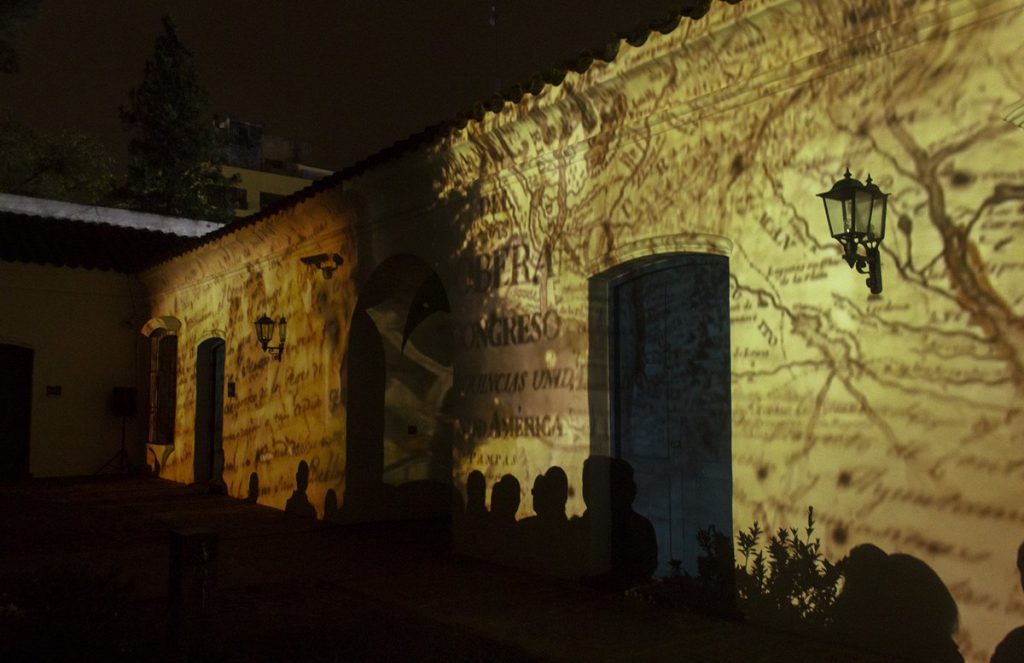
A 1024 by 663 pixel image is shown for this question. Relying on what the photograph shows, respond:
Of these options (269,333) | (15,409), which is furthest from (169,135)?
(269,333)

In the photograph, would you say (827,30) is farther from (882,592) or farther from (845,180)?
(882,592)

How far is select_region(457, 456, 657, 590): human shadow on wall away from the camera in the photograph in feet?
22.0

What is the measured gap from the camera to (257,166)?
4697 cm

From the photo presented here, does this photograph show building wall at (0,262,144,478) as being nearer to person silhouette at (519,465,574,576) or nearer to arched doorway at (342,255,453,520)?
arched doorway at (342,255,453,520)

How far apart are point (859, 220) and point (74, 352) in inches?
566

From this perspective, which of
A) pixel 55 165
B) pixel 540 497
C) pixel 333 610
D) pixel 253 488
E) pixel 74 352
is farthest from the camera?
pixel 55 165

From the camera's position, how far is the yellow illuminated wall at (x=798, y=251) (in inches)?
175

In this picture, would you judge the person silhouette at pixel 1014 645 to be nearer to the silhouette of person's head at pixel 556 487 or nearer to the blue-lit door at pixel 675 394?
the blue-lit door at pixel 675 394

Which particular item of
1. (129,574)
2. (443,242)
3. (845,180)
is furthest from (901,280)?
(129,574)

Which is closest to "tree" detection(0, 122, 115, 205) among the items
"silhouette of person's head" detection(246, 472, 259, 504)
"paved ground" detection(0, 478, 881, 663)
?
"silhouette of person's head" detection(246, 472, 259, 504)

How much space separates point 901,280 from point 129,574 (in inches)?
250

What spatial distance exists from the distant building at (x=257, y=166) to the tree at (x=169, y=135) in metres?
12.5

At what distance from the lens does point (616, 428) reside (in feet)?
22.5

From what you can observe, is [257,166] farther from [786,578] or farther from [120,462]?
[786,578]
